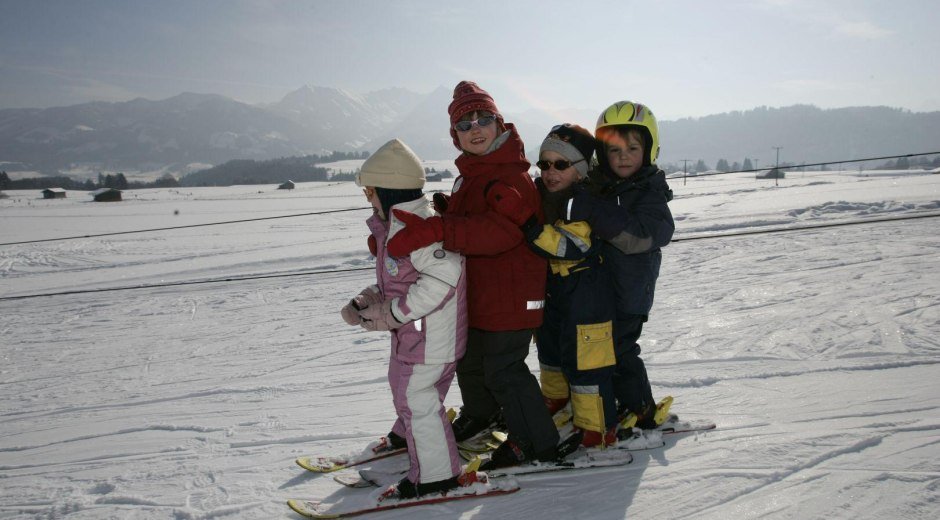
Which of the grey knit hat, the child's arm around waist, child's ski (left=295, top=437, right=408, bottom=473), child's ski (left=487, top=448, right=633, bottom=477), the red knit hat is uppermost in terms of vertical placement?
the red knit hat

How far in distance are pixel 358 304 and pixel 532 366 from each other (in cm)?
218

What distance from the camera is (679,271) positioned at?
7043 mm

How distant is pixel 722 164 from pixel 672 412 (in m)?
136

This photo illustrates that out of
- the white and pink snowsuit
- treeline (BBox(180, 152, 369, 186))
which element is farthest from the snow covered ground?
treeline (BBox(180, 152, 369, 186))

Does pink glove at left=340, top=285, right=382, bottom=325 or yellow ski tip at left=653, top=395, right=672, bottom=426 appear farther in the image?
yellow ski tip at left=653, top=395, right=672, bottom=426

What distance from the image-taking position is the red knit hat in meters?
2.54

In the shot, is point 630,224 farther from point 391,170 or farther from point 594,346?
point 391,170

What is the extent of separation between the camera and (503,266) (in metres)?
2.54

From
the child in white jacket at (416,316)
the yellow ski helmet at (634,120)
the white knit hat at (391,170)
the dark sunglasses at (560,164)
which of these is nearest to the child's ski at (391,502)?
the child in white jacket at (416,316)

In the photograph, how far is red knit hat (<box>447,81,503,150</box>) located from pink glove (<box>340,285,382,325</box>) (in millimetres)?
848

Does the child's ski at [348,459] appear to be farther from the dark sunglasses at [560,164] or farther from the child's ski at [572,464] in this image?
the dark sunglasses at [560,164]

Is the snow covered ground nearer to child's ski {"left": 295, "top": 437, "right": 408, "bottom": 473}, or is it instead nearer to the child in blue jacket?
child's ski {"left": 295, "top": 437, "right": 408, "bottom": 473}

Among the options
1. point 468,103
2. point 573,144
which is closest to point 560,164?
point 573,144

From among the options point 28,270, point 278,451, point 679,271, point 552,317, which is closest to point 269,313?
point 278,451
